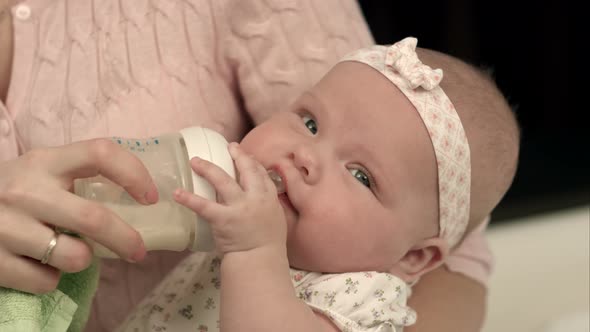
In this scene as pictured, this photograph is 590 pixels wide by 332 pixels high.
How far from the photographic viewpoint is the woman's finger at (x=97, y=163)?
78 centimetres

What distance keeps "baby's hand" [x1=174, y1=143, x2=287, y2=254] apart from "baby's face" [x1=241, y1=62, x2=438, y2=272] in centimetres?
9

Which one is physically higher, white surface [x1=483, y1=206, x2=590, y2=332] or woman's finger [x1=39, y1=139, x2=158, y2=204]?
woman's finger [x1=39, y1=139, x2=158, y2=204]

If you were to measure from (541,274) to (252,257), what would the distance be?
1.15m

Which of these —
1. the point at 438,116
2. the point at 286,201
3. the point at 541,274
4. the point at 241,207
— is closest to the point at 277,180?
the point at 286,201

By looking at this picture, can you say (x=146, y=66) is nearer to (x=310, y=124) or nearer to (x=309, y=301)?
(x=310, y=124)

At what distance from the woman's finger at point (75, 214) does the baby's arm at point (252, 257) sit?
118mm

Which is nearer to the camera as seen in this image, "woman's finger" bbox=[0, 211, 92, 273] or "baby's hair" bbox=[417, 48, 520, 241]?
"woman's finger" bbox=[0, 211, 92, 273]

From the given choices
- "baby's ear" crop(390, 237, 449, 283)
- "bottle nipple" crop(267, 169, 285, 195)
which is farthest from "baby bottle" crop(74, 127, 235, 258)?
"baby's ear" crop(390, 237, 449, 283)

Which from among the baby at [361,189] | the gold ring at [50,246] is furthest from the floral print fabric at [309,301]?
the gold ring at [50,246]

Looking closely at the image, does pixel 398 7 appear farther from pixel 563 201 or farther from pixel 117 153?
pixel 117 153

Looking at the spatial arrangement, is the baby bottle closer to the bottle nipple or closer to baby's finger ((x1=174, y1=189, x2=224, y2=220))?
baby's finger ((x1=174, y1=189, x2=224, y2=220))

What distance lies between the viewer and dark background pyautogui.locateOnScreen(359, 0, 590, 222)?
6.86ft

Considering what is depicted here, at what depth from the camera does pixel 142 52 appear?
1152mm

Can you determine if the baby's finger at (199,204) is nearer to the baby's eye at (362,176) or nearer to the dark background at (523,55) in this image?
the baby's eye at (362,176)
